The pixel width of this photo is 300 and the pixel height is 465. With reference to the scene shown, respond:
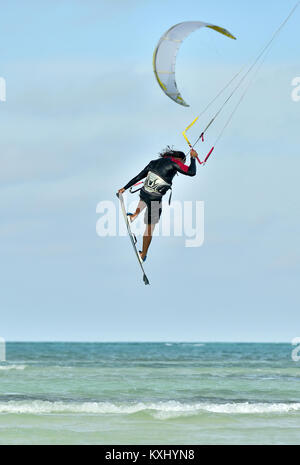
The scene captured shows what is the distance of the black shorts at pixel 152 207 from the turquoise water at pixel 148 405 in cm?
505

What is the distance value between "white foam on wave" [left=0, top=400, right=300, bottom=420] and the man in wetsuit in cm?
762

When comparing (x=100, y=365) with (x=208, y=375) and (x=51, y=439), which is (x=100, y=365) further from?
(x=51, y=439)

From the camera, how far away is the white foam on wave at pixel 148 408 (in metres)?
20.0

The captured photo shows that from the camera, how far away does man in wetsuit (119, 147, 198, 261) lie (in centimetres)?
1270

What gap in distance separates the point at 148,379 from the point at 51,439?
39.5ft

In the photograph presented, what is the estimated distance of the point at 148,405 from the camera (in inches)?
838

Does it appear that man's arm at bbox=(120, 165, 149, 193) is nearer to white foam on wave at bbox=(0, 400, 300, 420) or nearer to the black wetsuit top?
the black wetsuit top

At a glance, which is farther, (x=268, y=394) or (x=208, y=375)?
(x=208, y=375)

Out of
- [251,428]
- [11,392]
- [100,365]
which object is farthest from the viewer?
[100,365]

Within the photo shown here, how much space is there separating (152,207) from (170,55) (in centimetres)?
225

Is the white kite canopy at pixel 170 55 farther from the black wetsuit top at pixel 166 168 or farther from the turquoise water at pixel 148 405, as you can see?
the turquoise water at pixel 148 405

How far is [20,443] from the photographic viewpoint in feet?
52.0

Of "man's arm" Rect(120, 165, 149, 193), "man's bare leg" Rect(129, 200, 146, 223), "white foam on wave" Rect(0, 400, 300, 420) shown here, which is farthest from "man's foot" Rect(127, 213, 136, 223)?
"white foam on wave" Rect(0, 400, 300, 420)
